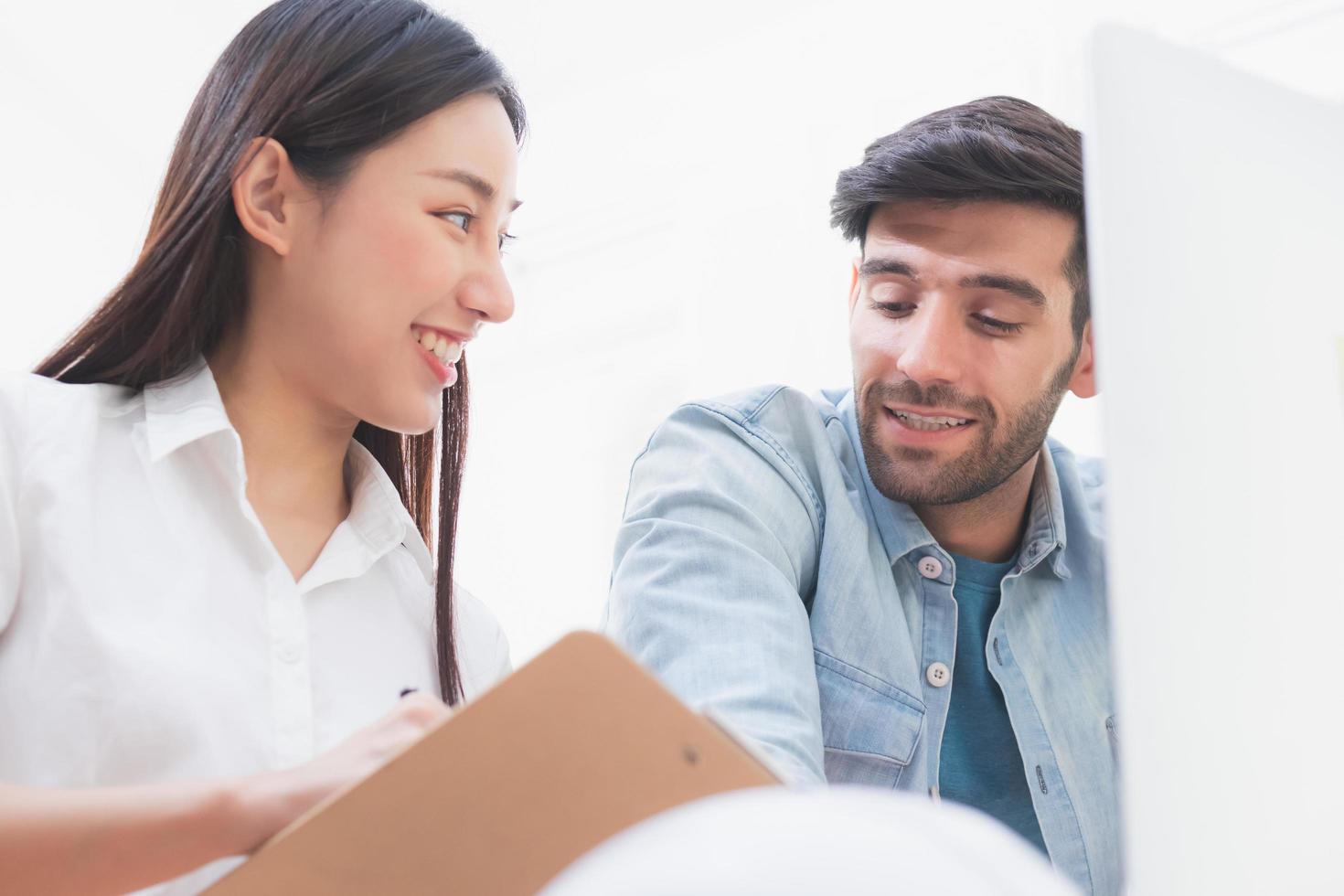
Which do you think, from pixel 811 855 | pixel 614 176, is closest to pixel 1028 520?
pixel 811 855

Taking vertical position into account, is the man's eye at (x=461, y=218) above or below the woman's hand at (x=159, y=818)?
above

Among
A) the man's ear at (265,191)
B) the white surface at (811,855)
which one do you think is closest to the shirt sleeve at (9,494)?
the man's ear at (265,191)

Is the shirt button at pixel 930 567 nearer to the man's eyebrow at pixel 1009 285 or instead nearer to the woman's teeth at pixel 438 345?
the man's eyebrow at pixel 1009 285

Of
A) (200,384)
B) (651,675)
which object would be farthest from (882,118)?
(651,675)

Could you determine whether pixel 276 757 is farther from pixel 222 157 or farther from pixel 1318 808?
pixel 1318 808

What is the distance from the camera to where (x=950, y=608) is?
1.22 m

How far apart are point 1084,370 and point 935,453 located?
1.04 feet

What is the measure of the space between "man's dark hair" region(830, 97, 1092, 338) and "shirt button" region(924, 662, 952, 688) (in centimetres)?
45

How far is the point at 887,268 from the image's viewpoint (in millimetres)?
1306

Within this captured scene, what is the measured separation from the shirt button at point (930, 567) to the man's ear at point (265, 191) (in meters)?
0.65

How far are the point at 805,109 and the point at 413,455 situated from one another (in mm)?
2102

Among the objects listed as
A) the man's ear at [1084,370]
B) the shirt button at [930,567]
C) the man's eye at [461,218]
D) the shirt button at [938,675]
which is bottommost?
the shirt button at [938,675]

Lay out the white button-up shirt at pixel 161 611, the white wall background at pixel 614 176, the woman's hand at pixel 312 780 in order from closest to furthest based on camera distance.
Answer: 1. the woman's hand at pixel 312 780
2. the white button-up shirt at pixel 161 611
3. the white wall background at pixel 614 176

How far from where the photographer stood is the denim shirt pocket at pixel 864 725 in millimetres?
1093
